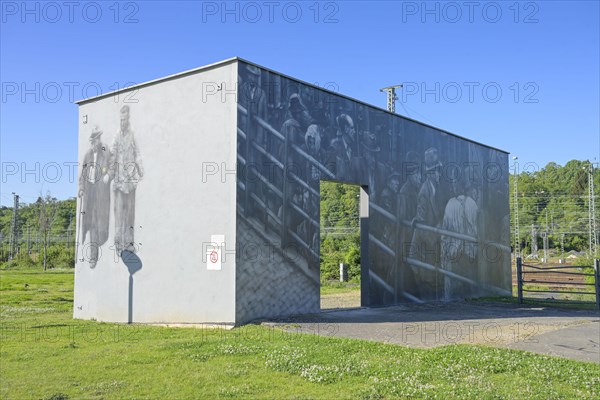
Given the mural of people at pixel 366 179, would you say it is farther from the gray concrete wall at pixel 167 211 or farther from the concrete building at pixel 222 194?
the gray concrete wall at pixel 167 211

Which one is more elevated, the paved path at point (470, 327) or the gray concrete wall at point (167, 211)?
the gray concrete wall at point (167, 211)

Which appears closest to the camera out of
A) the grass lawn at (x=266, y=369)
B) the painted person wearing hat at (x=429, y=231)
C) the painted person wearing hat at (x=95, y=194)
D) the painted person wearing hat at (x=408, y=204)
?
the grass lawn at (x=266, y=369)

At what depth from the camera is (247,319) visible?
497 inches

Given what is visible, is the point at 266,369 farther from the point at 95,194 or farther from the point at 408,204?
the point at 408,204

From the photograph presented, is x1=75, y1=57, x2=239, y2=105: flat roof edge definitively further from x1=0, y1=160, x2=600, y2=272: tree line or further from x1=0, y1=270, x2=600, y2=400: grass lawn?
x1=0, y1=160, x2=600, y2=272: tree line

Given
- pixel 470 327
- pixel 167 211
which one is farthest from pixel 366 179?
pixel 167 211

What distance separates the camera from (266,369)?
7.96 meters

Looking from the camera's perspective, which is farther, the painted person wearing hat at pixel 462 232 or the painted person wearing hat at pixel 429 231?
the painted person wearing hat at pixel 462 232

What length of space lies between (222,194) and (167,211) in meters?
1.70

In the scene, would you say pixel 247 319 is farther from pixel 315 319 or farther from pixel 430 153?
pixel 430 153

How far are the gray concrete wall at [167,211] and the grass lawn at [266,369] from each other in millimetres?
2204

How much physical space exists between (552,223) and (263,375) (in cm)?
7068

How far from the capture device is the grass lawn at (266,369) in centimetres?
684

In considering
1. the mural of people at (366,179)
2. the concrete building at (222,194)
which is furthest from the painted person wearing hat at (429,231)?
the concrete building at (222,194)
